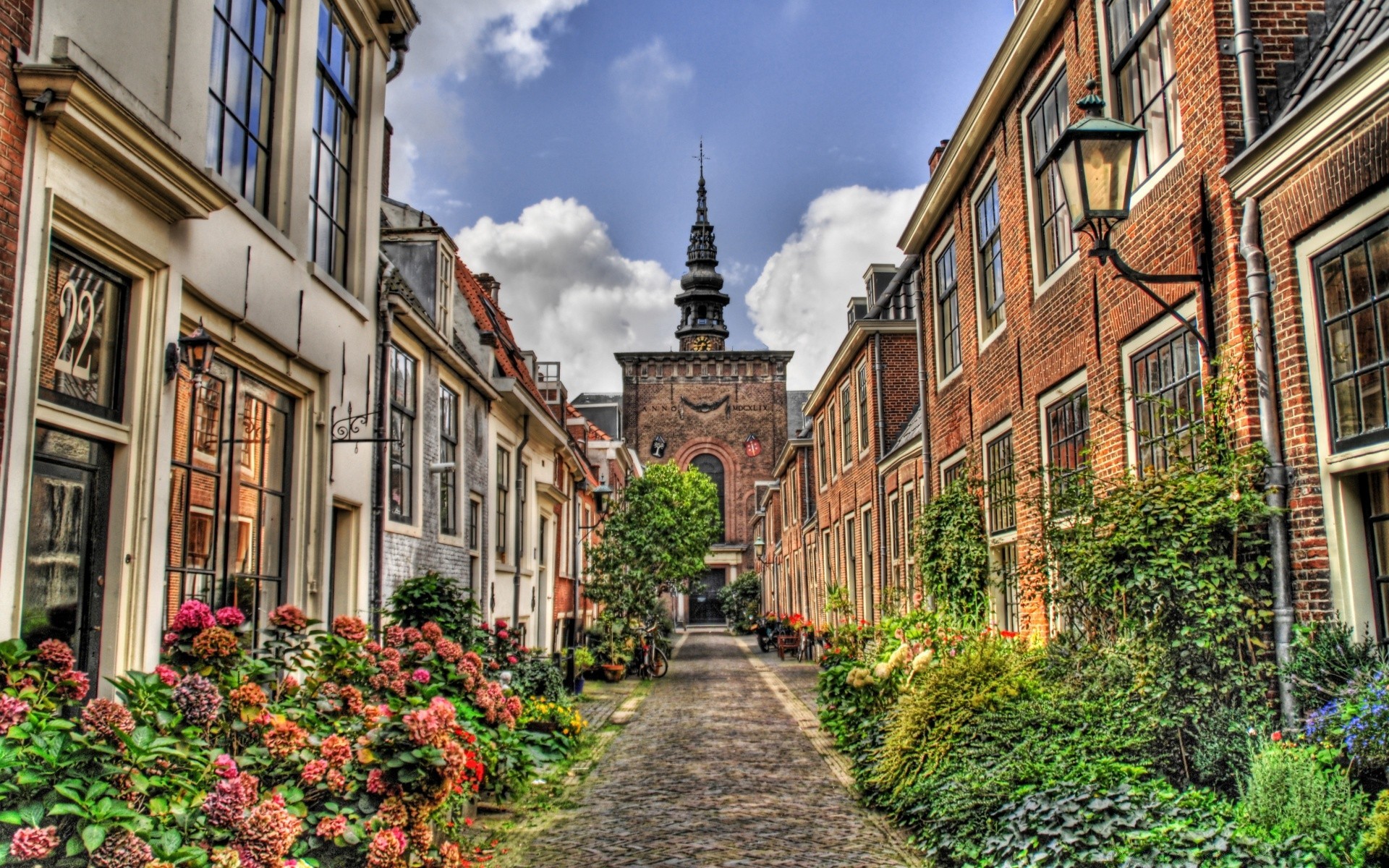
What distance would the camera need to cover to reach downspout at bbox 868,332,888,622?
63.5ft

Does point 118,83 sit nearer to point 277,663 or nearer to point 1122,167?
point 277,663

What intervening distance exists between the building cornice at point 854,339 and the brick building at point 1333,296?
1196 centimetres

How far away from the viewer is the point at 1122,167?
6547 mm

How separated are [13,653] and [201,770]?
2.46ft

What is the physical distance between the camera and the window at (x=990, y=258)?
12.4 m

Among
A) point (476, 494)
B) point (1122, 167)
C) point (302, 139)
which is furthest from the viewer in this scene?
point (476, 494)

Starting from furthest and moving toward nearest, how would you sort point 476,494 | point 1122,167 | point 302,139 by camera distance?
point 476,494 < point 302,139 < point 1122,167

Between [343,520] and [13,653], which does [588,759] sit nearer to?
[343,520]

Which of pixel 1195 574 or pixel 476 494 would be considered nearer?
pixel 1195 574

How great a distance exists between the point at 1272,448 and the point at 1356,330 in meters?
0.89

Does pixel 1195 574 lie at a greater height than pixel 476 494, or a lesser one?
lesser

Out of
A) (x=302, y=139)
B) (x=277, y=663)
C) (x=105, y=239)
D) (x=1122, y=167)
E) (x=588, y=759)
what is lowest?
(x=588, y=759)

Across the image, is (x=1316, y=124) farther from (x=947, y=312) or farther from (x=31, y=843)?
(x=947, y=312)

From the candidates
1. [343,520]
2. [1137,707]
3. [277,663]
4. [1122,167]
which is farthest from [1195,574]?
[343,520]
